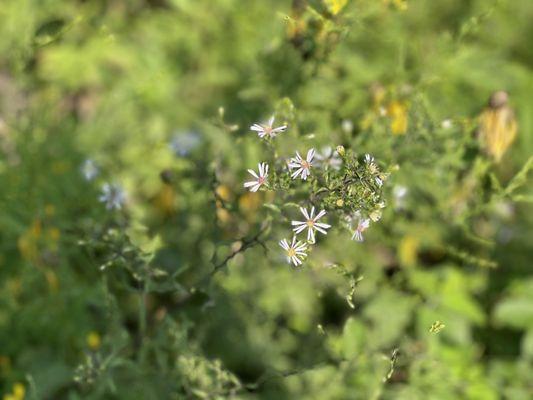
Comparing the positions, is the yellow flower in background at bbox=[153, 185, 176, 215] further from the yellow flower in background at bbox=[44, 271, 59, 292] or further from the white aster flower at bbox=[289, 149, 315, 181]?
the white aster flower at bbox=[289, 149, 315, 181]

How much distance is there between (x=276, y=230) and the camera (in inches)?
89.4

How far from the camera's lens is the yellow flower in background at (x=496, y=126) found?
2316 millimetres

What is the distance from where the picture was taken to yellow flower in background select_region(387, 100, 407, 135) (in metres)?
2.40

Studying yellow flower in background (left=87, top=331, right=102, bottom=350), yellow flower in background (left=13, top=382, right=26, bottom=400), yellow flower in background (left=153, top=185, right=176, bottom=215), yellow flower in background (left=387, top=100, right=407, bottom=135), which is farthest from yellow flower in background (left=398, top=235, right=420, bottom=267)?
yellow flower in background (left=13, top=382, right=26, bottom=400)

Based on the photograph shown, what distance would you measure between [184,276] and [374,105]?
109 cm

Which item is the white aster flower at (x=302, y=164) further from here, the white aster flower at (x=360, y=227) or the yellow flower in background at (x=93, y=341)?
the yellow flower in background at (x=93, y=341)

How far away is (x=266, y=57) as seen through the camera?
2.65 metres

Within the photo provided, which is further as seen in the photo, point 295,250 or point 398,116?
point 398,116

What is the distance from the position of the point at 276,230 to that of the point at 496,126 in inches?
32.0

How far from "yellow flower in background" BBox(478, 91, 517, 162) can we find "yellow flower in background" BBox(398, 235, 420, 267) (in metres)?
0.52

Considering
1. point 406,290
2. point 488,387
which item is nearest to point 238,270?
point 406,290

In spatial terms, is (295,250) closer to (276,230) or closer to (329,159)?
(329,159)

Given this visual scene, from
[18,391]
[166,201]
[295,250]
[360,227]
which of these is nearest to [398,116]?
[360,227]

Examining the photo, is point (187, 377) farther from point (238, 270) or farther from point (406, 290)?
point (406, 290)
